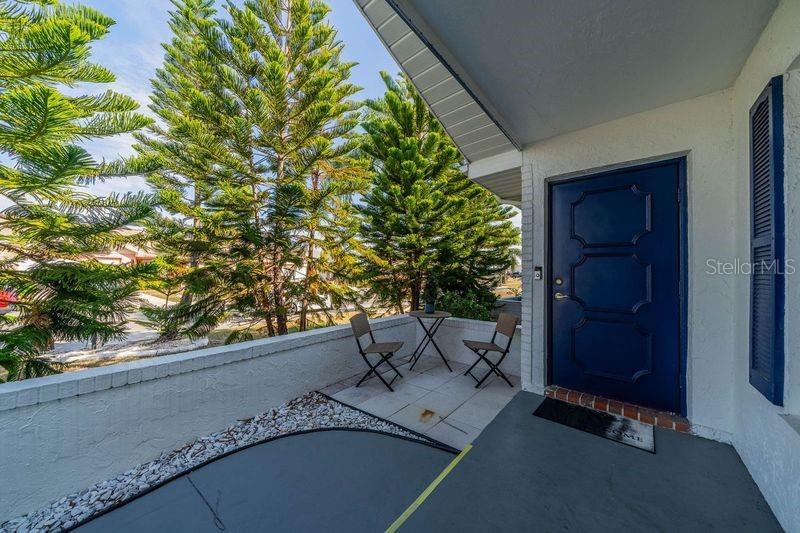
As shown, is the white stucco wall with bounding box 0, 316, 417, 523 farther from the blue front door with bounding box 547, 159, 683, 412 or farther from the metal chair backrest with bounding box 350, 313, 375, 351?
the blue front door with bounding box 547, 159, 683, 412

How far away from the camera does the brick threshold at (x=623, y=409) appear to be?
203 centimetres

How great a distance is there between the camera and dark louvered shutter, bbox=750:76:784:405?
1.30m

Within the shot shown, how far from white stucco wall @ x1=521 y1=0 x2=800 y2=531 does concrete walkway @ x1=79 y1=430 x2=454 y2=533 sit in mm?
1513

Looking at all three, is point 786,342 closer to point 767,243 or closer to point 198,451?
point 767,243

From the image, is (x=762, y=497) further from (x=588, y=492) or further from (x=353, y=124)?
(x=353, y=124)

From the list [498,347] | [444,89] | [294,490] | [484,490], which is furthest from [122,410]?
[444,89]

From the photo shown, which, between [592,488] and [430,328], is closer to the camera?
[592,488]

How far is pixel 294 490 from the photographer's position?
164 centimetres

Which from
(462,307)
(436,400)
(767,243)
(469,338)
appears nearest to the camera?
(767,243)

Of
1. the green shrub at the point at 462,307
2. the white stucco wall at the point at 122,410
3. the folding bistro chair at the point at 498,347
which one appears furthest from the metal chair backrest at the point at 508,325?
the white stucco wall at the point at 122,410

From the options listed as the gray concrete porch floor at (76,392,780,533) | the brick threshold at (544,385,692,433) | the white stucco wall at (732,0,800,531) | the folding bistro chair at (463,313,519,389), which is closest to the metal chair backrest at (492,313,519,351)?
the folding bistro chair at (463,313,519,389)

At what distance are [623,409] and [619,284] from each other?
911 millimetres

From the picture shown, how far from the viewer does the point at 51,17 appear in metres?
2.09

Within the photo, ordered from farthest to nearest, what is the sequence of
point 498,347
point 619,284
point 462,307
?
point 462,307 → point 498,347 → point 619,284
